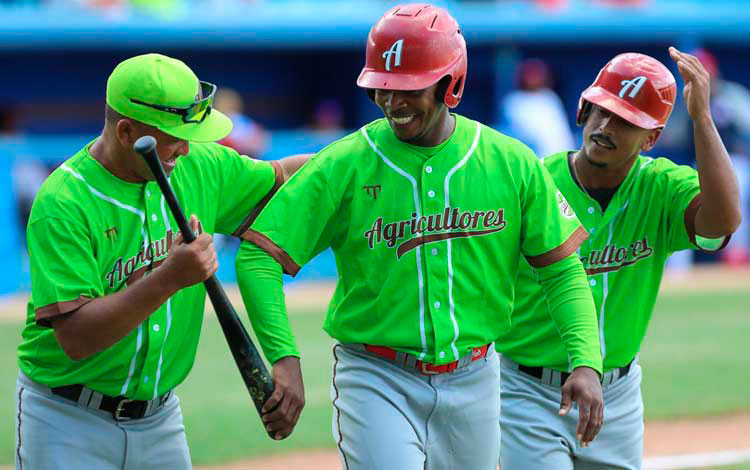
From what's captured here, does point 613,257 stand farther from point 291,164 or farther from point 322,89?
point 322,89

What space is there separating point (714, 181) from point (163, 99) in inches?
85.9

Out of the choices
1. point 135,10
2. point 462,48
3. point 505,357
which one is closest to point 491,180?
point 462,48

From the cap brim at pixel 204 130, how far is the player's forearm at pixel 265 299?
39 cm

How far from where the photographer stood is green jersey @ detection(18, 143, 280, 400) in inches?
157

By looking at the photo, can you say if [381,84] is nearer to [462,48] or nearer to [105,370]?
[462,48]

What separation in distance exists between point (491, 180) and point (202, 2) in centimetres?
1463

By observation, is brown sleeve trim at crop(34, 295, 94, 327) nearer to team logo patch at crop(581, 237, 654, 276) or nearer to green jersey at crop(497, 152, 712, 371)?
green jersey at crop(497, 152, 712, 371)

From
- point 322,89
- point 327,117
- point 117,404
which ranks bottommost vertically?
point 322,89

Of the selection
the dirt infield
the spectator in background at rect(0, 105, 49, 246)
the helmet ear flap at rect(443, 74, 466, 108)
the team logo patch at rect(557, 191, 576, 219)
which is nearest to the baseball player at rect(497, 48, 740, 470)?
the team logo patch at rect(557, 191, 576, 219)

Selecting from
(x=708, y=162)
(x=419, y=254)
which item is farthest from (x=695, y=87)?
(x=419, y=254)

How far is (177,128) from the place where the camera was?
4098 millimetres

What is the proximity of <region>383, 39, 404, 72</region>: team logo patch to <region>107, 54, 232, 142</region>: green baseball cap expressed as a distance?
630 millimetres

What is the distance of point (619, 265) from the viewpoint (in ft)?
16.4

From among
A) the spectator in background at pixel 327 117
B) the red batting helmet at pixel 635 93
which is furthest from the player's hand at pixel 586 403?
the spectator in background at pixel 327 117
